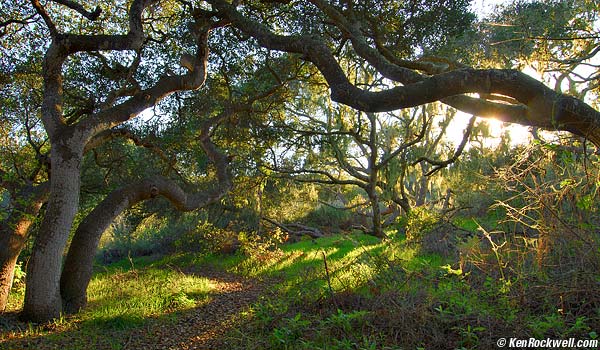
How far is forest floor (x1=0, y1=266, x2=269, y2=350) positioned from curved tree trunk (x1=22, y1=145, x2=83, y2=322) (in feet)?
1.01

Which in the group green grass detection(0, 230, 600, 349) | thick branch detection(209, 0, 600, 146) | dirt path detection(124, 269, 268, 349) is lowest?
dirt path detection(124, 269, 268, 349)

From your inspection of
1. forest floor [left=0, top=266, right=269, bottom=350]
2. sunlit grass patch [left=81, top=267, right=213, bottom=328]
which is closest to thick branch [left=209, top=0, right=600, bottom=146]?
forest floor [left=0, top=266, right=269, bottom=350]

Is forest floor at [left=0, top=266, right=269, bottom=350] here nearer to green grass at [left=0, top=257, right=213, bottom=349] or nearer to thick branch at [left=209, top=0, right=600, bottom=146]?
green grass at [left=0, top=257, right=213, bottom=349]

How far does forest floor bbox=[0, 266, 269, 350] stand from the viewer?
495cm

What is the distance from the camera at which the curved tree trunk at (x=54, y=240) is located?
228 inches

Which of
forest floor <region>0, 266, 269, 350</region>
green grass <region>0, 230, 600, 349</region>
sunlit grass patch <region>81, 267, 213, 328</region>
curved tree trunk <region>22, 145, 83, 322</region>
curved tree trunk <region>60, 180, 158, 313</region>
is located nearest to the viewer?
green grass <region>0, 230, 600, 349</region>

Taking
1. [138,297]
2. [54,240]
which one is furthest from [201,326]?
[54,240]

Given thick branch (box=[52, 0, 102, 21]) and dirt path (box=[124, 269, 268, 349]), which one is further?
thick branch (box=[52, 0, 102, 21])

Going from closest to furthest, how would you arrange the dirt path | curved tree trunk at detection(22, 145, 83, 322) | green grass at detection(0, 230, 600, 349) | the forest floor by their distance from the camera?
green grass at detection(0, 230, 600, 349) → the forest floor → the dirt path → curved tree trunk at detection(22, 145, 83, 322)

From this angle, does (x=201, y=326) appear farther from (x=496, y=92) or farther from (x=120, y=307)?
(x=496, y=92)

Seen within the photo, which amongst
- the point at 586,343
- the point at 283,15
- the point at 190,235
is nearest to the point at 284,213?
the point at 190,235

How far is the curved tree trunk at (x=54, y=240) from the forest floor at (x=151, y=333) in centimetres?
31

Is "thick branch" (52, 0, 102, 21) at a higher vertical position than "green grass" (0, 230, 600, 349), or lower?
higher

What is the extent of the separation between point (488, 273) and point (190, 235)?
12188mm
